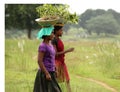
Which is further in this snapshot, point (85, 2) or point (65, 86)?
point (85, 2)

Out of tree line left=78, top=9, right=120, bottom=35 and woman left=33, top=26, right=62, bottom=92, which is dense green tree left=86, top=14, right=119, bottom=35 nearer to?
tree line left=78, top=9, right=120, bottom=35

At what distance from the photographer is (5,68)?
8352 millimetres

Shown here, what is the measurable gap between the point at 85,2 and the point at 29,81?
1.99 metres

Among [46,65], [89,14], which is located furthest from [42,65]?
[89,14]

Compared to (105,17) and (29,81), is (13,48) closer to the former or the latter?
(29,81)

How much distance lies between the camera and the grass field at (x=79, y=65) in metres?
7.50

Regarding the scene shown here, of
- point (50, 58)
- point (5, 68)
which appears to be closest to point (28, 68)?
point (5, 68)

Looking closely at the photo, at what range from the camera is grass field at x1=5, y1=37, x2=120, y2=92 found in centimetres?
750

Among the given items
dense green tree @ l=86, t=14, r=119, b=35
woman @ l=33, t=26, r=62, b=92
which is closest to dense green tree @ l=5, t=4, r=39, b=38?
dense green tree @ l=86, t=14, r=119, b=35

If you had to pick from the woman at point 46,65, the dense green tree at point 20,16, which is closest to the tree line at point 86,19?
the dense green tree at point 20,16

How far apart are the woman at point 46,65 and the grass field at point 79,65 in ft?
6.98

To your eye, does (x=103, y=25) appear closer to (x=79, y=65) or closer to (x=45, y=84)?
(x=79, y=65)

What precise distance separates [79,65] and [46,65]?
325cm

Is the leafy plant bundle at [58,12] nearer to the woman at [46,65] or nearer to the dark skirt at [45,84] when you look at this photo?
the woman at [46,65]
